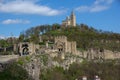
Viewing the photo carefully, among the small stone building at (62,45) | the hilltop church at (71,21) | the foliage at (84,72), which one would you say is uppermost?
the hilltop church at (71,21)

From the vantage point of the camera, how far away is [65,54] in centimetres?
4397

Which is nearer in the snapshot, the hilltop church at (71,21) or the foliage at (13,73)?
the foliage at (13,73)

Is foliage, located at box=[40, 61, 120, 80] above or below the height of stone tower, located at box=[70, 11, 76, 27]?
below

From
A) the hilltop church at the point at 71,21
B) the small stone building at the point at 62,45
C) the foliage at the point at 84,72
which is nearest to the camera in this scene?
the foliage at the point at 84,72

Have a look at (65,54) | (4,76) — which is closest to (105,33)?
(65,54)

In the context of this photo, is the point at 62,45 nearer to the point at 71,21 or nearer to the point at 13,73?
the point at 13,73

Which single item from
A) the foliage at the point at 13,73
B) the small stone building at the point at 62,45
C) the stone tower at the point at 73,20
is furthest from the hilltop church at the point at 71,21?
the foliage at the point at 13,73

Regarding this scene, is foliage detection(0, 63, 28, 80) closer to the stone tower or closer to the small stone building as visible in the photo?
the small stone building

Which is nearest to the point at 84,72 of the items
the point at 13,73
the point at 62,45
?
the point at 62,45

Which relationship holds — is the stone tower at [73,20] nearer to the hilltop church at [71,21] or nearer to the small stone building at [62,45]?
the hilltop church at [71,21]

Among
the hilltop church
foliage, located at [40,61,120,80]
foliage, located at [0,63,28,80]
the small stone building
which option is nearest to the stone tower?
the hilltop church

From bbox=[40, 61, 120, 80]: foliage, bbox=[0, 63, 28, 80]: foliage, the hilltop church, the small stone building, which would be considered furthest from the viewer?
the hilltop church

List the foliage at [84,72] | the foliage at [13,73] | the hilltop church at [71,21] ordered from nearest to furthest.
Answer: the foliage at [13,73] < the foliage at [84,72] < the hilltop church at [71,21]

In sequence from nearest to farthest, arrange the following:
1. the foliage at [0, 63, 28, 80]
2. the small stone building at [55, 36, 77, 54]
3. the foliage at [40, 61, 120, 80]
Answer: the foliage at [0, 63, 28, 80], the foliage at [40, 61, 120, 80], the small stone building at [55, 36, 77, 54]
